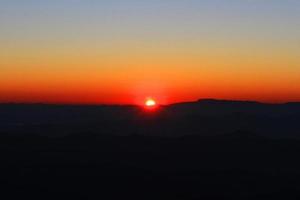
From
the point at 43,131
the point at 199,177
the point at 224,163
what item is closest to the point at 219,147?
the point at 224,163

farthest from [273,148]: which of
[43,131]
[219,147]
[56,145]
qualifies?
[43,131]

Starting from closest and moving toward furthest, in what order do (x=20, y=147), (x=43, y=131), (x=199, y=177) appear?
(x=199, y=177) < (x=20, y=147) < (x=43, y=131)

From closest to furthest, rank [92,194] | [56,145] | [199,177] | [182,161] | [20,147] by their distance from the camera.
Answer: [92,194], [199,177], [182,161], [20,147], [56,145]

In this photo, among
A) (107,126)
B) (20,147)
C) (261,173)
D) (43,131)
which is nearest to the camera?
(261,173)

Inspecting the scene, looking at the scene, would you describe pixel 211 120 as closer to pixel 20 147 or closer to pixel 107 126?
pixel 107 126

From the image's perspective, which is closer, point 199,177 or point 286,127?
point 199,177

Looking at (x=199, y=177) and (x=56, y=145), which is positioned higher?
(x=56, y=145)

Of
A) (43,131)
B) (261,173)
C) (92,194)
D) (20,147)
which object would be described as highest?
(43,131)

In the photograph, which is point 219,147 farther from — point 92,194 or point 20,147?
point 92,194

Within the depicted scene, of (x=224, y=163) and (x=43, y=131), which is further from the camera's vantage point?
(x=43, y=131)
